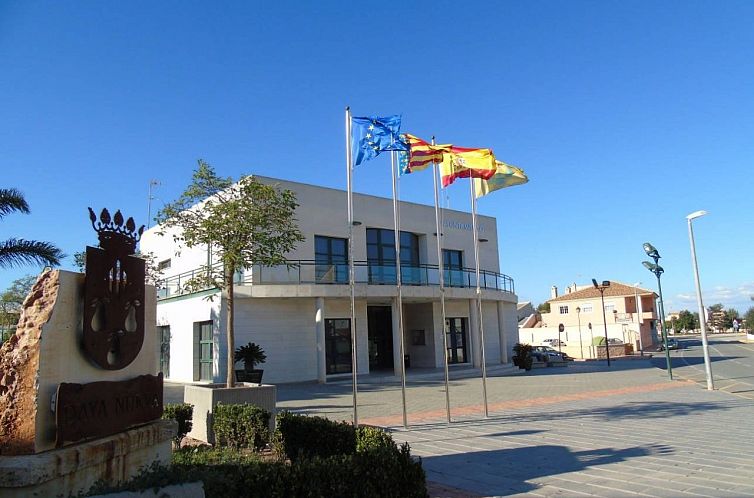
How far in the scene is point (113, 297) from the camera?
573 centimetres

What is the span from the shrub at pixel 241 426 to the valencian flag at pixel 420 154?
687 cm

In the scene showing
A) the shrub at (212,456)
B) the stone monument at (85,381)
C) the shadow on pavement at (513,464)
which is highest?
the stone monument at (85,381)

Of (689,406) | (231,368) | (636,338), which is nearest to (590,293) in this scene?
(636,338)

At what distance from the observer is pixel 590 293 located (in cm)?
8150

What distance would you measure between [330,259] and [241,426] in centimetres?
1800

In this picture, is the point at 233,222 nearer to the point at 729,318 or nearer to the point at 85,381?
the point at 85,381

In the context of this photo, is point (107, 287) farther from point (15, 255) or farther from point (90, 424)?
point (15, 255)

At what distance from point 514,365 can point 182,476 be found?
29.6 m

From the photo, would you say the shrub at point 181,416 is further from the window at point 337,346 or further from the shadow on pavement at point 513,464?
the window at point 337,346

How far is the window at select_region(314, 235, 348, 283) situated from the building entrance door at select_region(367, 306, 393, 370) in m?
4.67

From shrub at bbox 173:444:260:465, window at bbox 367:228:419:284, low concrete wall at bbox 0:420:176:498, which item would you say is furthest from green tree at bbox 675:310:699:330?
low concrete wall at bbox 0:420:176:498

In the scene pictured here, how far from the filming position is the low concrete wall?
4.34 m

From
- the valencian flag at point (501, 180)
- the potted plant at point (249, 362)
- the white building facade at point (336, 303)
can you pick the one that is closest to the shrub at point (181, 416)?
the valencian flag at point (501, 180)

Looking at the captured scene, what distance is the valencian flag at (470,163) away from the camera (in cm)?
1398
